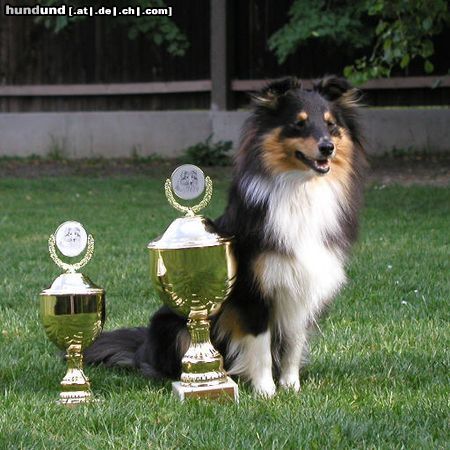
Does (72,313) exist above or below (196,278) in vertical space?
below

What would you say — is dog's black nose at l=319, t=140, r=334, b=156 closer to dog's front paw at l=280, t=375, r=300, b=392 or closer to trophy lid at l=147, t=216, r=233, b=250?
trophy lid at l=147, t=216, r=233, b=250

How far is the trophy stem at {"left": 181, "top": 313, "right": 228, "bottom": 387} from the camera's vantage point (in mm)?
4086

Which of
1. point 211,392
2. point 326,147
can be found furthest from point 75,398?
point 326,147

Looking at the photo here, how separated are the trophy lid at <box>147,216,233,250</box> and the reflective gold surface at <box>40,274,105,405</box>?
0.33m

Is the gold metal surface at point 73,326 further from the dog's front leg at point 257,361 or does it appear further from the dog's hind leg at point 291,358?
the dog's hind leg at point 291,358

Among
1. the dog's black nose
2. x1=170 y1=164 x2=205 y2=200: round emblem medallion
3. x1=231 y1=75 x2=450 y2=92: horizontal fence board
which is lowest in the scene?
x1=170 y1=164 x2=205 y2=200: round emblem medallion

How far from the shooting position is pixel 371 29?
13047 millimetres

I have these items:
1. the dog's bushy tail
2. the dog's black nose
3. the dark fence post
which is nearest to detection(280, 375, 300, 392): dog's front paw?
the dog's bushy tail

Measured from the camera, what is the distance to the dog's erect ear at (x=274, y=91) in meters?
4.21

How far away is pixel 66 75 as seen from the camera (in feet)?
51.7

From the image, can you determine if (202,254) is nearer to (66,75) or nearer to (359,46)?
(359,46)

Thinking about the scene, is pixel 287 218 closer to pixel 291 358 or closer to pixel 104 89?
pixel 291 358

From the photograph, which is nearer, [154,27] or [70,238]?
[70,238]

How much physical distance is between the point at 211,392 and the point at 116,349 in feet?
2.84
